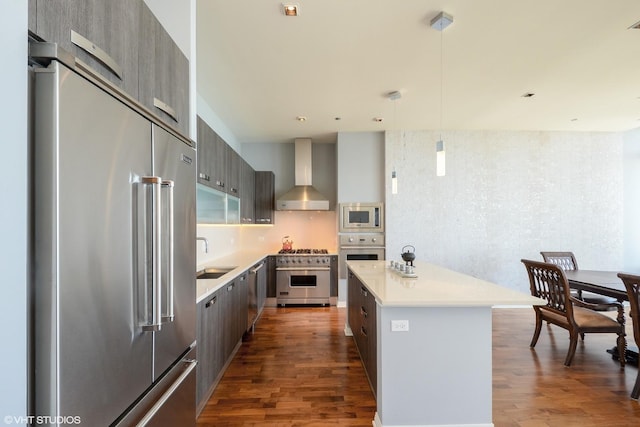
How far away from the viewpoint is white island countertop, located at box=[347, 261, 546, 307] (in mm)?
1815

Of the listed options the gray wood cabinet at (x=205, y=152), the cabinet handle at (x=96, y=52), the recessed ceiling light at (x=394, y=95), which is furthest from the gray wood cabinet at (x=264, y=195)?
the cabinet handle at (x=96, y=52)

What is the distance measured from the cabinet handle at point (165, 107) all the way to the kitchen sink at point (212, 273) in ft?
6.87

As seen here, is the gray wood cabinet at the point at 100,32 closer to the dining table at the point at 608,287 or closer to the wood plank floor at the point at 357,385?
the wood plank floor at the point at 357,385

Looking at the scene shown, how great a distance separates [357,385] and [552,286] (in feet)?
7.53

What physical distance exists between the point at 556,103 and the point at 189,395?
509 cm

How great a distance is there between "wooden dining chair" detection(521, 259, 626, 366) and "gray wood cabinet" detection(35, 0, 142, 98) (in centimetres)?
372

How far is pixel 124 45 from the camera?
43.9 inches

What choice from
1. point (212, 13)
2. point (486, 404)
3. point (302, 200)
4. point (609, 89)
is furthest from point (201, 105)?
point (609, 89)

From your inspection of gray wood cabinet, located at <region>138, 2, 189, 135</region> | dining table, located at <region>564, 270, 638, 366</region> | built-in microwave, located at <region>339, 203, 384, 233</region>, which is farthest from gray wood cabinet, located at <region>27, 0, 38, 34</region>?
built-in microwave, located at <region>339, 203, 384, 233</region>

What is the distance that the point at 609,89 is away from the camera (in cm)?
342

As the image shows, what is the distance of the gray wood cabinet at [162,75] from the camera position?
125 cm

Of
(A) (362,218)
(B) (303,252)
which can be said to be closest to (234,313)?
(B) (303,252)

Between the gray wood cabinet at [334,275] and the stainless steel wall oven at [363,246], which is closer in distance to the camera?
the stainless steel wall oven at [363,246]
